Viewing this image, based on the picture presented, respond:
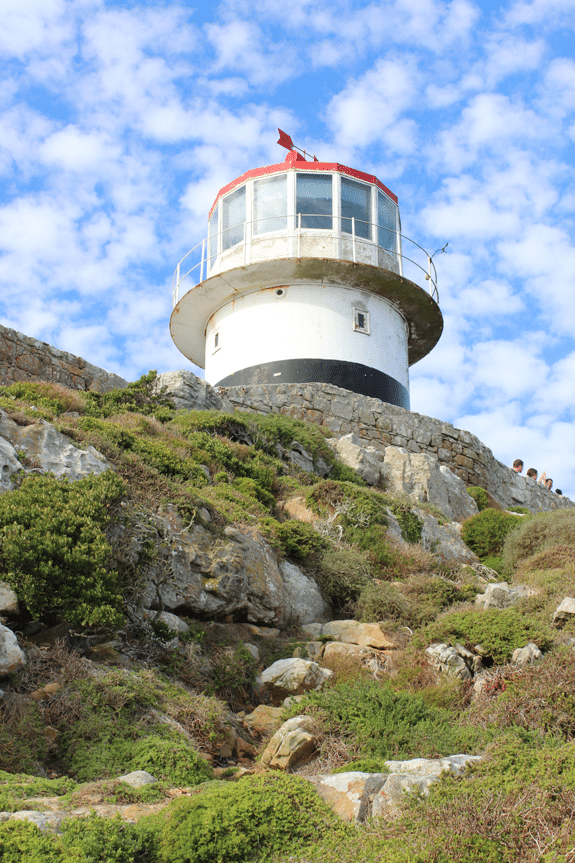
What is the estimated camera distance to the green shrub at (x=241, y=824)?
4.40m

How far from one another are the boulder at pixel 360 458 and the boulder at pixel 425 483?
250 mm

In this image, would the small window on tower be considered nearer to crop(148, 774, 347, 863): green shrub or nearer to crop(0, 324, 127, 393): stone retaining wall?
crop(0, 324, 127, 393): stone retaining wall

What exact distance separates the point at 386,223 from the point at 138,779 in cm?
1646

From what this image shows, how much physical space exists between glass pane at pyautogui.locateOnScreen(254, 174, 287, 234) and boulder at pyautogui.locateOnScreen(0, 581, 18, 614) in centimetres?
1363

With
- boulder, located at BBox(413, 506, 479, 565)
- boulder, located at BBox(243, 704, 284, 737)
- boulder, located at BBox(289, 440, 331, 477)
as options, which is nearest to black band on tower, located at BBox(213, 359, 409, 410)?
boulder, located at BBox(289, 440, 331, 477)

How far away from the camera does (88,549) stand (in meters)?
6.86

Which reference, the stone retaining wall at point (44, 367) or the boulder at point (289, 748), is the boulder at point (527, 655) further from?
the stone retaining wall at point (44, 367)

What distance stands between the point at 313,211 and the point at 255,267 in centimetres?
204

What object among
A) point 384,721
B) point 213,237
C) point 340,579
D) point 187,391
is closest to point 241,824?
point 384,721

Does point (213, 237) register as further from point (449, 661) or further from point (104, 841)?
point (104, 841)

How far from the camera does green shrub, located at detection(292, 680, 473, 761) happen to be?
20.2 ft

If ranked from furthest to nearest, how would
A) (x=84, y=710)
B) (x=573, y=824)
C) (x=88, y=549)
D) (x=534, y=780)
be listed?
(x=88, y=549) < (x=84, y=710) < (x=534, y=780) < (x=573, y=824)

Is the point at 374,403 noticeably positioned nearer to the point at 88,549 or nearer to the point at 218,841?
the point at 88,549

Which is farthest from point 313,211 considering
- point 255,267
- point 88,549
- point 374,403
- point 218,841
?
point 218,841
